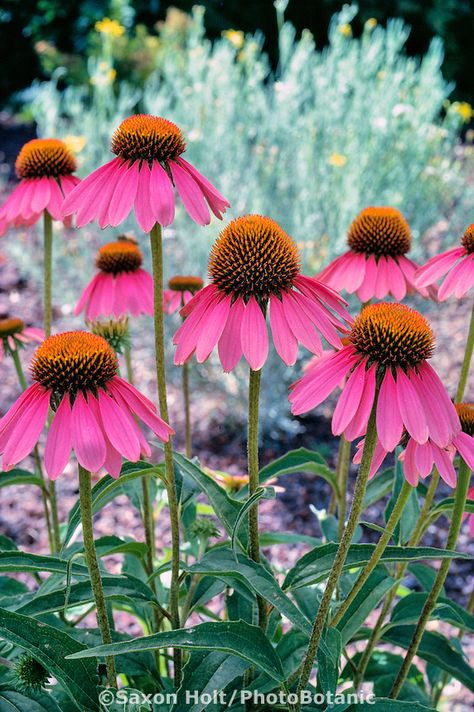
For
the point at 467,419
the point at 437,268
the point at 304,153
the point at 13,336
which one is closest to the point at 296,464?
the point at 467,419

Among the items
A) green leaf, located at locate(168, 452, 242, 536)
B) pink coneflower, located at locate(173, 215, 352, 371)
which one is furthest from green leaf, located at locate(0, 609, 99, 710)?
pink coneflower, located at locate(173, 215, 352, 371)

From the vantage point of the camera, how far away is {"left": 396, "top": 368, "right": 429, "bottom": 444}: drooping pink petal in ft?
2.46

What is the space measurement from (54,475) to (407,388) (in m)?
0.39

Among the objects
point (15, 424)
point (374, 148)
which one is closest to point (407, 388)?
point (15, 424)

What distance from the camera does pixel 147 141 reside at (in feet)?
2.95

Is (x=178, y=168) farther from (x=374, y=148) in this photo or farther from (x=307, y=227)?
(x=374, y=148)

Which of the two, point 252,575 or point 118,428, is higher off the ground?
point 118,428

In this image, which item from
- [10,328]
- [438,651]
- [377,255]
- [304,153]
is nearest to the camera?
[438,651]

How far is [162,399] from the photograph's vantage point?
0.91m

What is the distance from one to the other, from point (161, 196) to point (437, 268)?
1.64 feet

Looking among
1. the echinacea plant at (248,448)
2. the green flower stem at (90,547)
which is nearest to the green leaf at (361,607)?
the echinacea plant at (248,448)

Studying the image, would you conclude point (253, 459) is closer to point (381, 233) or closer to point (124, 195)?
point (124, 195)

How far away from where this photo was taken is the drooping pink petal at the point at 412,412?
749 mm

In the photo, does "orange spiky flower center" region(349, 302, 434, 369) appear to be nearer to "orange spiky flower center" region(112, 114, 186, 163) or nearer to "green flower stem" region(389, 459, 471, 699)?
"green flower stem" region(389, 459, 471, 699)
